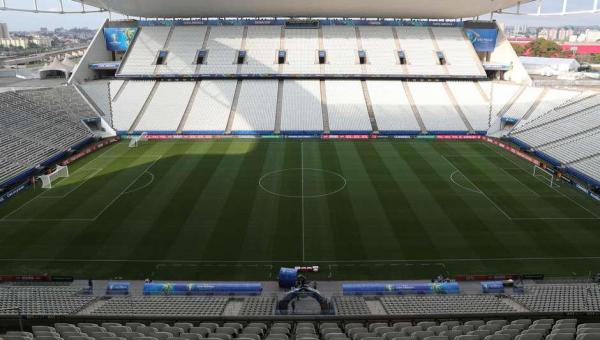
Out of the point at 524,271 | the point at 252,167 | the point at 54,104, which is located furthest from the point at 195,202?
the point at 54,104

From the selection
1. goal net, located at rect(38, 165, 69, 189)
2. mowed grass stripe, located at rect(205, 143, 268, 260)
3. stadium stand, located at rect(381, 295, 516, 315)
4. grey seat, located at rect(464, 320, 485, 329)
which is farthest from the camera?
goal net, located at rect(38, 165, 69, 189)

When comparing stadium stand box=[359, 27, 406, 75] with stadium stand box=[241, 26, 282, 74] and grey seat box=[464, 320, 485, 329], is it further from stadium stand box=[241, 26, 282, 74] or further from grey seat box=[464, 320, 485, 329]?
grey seat box=[464, 320, 485, 329]

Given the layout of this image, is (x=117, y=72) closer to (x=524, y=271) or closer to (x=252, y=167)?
(x=252, y=167)

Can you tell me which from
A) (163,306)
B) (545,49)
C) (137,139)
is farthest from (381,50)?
(545,49)

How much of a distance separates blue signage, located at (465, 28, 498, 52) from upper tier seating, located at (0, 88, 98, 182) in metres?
48.2

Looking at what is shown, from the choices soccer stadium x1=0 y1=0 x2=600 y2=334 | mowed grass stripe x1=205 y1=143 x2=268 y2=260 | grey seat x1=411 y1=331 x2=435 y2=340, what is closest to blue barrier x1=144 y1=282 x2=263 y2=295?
soccer stadium x1=0 y1=0 x2=600 y2=334

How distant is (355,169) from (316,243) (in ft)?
43.7

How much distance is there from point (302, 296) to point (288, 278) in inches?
93.9

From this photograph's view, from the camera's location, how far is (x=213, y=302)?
17.5 meters

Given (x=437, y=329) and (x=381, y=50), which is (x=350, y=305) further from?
(x=381, y=50)

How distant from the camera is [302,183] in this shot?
3244 centimetres

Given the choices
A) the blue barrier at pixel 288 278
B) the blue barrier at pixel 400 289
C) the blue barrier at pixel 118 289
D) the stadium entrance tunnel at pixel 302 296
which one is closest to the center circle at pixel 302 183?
the blue barrier at pixel 288 278

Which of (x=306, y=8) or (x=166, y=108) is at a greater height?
(x=306, y=8)

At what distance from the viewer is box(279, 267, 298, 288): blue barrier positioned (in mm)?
19406
